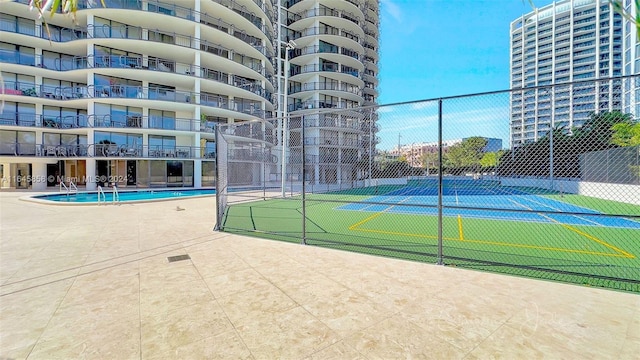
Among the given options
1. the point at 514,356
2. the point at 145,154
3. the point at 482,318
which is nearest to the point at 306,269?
the point at 482,318

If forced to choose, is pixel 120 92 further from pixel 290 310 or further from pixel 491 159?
pixel 491 159

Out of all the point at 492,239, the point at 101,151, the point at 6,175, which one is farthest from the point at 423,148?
the point at 6,175

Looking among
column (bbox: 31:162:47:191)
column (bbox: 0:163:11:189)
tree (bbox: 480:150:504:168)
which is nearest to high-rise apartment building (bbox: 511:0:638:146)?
tree (bbox: 480:150:504:168)

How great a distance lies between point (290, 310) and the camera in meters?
4.06

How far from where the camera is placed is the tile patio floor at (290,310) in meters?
3.28

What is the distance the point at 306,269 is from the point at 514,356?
11.2ft

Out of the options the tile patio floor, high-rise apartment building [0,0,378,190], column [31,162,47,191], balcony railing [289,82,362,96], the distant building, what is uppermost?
balcony railing [289,82,362,96]

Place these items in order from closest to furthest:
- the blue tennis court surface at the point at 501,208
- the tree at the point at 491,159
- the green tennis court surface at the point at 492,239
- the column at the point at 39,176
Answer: the green tennis court surface at the point at 492,239 < the tree at the point at 491,159 < the blue tennis court surface at the point at 501,208 < the column at the point at 39,176

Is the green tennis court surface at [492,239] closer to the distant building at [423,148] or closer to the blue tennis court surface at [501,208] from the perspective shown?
the blue tennis court surface at [501,208]

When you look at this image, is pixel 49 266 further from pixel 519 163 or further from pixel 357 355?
pixel 519 163

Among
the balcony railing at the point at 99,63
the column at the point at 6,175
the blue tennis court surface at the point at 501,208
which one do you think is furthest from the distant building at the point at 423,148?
the column at the point at 6,175

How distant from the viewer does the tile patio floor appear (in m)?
3.28

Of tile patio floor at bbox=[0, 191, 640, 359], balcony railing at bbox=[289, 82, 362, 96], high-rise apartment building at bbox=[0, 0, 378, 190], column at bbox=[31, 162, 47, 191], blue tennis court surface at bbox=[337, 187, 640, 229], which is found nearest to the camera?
tile patio floor at bbox=[0, 191, 640, 359]

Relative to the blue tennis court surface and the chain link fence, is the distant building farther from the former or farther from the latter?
the blue tennis court surface
